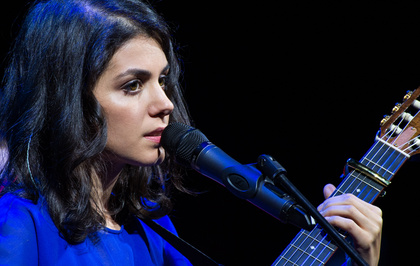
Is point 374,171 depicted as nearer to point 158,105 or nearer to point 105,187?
point 158,105

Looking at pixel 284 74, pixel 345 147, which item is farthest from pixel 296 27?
pixel 345 147

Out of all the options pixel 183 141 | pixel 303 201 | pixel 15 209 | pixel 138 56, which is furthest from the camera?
pixel 138 56

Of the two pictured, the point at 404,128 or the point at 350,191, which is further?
the point at 404,128

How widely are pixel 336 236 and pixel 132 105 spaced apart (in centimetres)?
69

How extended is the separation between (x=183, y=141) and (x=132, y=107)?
264mm

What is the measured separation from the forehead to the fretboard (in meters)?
0.74

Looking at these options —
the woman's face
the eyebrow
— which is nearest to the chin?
the woman's face

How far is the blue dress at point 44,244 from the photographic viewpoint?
1188 mm

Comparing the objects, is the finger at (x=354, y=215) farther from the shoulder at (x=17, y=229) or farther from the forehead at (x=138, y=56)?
the shoulder at (x=17, y=229)

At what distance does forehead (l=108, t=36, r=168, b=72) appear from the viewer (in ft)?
4.40

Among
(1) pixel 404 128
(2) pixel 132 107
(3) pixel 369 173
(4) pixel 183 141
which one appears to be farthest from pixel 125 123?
(1) pixel 404 128

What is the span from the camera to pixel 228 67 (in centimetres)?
258

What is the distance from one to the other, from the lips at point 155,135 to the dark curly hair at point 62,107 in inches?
5.2

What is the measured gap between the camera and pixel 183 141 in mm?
1127
